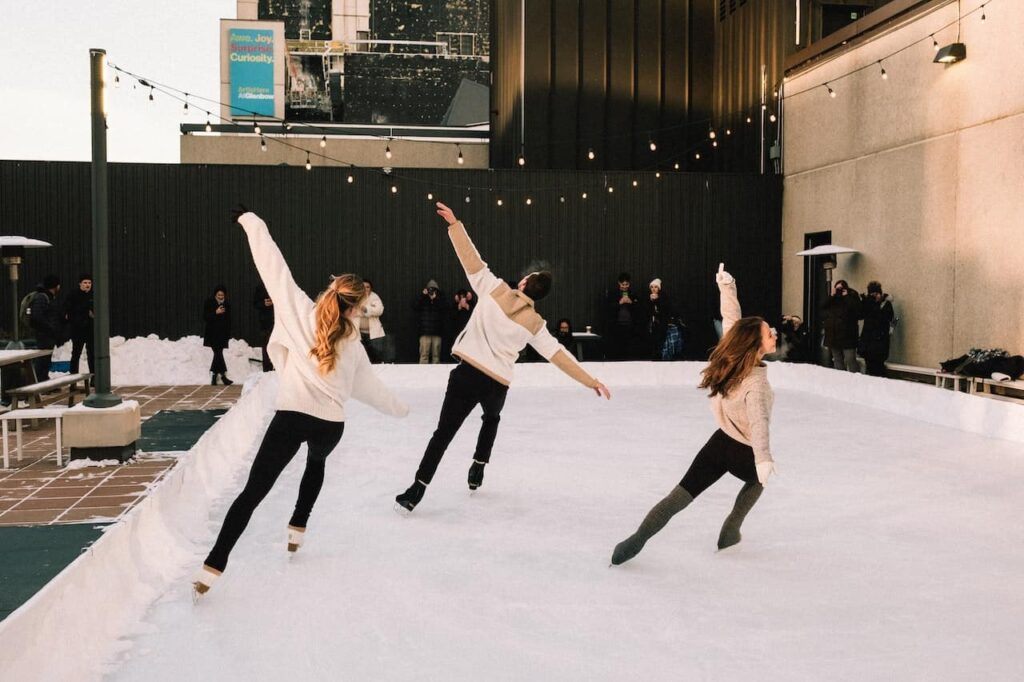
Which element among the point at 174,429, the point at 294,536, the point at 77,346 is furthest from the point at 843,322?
the point at 294,536

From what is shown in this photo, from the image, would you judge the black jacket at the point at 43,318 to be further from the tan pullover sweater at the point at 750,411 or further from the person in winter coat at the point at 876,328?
the person in winter coat at the point at 876,328

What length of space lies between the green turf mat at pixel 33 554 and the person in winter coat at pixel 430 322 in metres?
10.3

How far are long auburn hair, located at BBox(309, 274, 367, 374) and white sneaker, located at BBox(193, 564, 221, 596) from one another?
0.90 metres

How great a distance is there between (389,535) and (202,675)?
1.95m

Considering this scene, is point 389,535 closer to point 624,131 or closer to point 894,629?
point 894,629

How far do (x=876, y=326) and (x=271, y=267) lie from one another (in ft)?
35.1

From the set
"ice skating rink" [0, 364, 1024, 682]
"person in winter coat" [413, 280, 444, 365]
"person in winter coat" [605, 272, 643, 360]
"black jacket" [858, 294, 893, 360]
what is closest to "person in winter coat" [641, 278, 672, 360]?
"person in winter coat" [605, 272, 643, 360]

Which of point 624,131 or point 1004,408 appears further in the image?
point 624,131

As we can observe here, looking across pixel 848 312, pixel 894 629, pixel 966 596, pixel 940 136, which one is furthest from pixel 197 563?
pixel 940 136

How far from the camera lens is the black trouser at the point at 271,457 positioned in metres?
3.91

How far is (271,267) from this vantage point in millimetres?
4051

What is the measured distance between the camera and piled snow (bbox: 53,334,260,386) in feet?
44.4

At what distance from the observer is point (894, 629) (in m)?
3.74

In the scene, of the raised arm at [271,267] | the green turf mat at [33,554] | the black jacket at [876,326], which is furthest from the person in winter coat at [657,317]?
the raised arm at [271,267]
